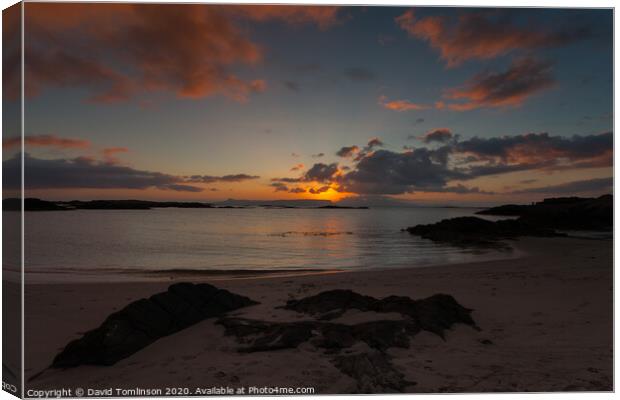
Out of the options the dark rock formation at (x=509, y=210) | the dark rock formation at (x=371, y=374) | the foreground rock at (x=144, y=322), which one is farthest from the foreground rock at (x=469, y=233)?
the foreground rock at (x=144, y=322)

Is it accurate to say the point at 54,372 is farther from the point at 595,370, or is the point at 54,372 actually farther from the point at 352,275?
the point at 595,370

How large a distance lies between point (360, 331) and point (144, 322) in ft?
8.79

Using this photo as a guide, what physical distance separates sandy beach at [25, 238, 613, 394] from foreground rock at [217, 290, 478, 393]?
0.09 metres

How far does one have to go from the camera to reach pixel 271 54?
650cm

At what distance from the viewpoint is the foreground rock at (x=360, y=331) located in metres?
5.02

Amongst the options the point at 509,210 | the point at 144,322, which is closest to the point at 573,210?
the point at 509,210

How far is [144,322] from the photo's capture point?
17.8ft

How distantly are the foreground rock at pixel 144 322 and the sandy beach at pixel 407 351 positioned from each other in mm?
111

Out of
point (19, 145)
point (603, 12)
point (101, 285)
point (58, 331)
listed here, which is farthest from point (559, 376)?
point (101, 285)

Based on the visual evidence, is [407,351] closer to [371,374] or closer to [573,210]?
[371,374]

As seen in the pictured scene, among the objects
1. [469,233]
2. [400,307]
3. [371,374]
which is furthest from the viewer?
[469,233]

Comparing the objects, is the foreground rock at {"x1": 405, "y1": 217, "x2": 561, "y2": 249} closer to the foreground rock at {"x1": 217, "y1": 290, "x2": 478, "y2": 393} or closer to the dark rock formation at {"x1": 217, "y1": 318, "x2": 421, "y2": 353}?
the foreground rock at {"x1": 217, "y1": 290, "x2": 478, "y2": 393}

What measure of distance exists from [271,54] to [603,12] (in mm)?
4617

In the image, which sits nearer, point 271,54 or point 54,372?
point 54,372
